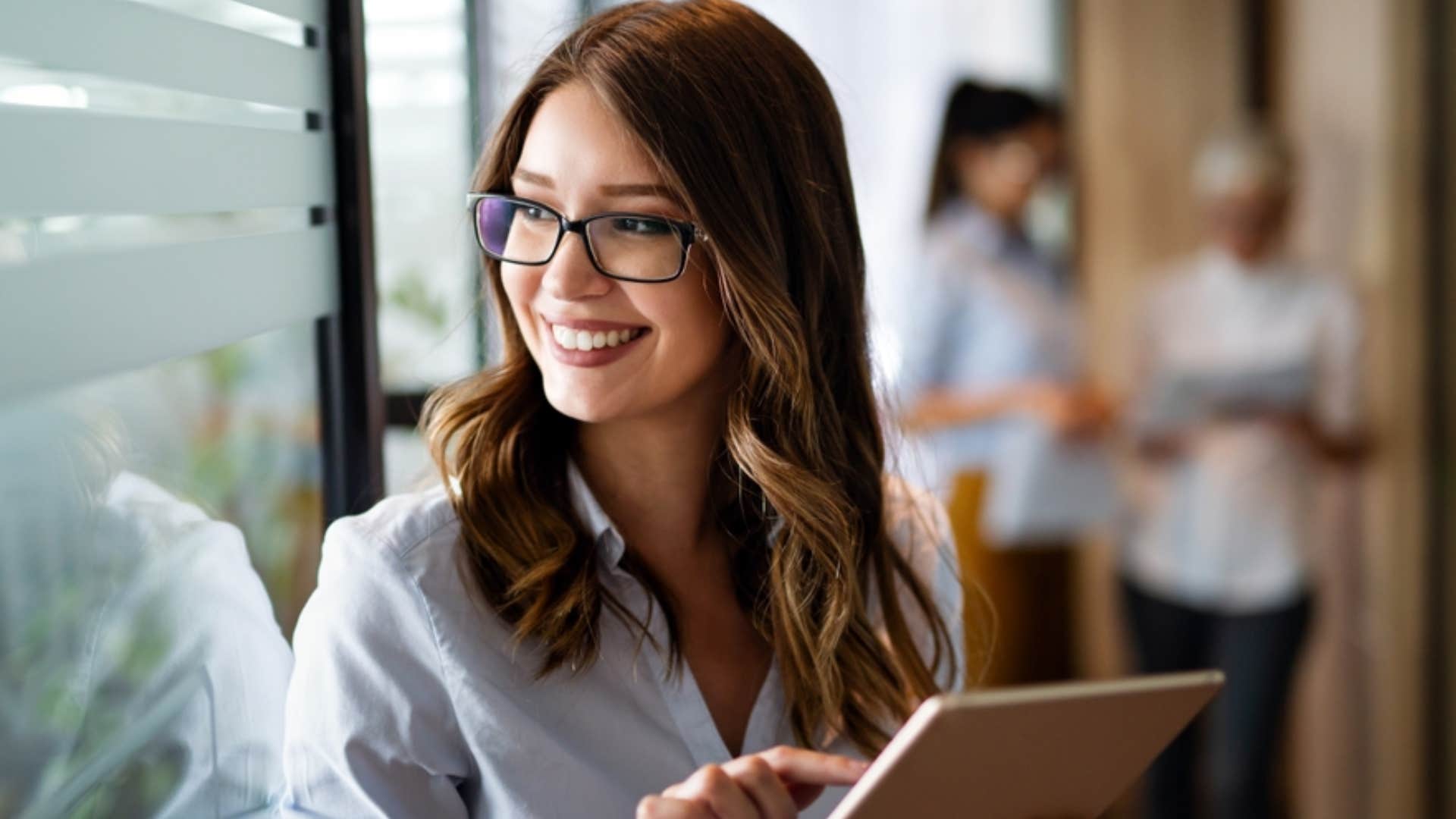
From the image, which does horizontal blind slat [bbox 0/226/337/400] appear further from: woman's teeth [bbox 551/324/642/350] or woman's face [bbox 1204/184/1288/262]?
woman's face [bbox 1204/184/1288/262]

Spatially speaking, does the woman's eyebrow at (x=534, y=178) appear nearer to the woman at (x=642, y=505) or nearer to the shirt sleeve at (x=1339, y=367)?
the woman at (x=642, y=505)

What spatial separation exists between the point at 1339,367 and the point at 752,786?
2.46 meters

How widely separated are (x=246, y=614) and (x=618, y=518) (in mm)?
338

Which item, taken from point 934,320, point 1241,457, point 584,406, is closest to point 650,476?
point 584,406

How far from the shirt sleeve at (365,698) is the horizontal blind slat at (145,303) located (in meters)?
0.19

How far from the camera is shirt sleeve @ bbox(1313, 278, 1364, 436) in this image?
309 centimetres

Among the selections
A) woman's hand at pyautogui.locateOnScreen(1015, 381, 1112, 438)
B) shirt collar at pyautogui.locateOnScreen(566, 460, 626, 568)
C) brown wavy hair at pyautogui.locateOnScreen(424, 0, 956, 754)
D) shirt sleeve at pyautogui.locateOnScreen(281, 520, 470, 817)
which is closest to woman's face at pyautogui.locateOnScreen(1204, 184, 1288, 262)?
woman's hand at pyautogui.locateOnScreen(1015, 381, 1112, 438)

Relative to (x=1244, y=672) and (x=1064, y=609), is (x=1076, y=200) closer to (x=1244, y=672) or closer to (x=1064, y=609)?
(x=1064, y=609)

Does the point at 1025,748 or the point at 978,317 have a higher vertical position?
the point at 978,317

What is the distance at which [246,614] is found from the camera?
1.13 metres

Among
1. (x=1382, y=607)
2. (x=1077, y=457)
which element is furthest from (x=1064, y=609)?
(x=1382, y=607)

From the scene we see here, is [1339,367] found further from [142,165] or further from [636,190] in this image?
[142,165]

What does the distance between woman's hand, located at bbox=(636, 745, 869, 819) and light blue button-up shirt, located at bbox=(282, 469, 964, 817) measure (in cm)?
14

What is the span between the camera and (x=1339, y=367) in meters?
3.10
